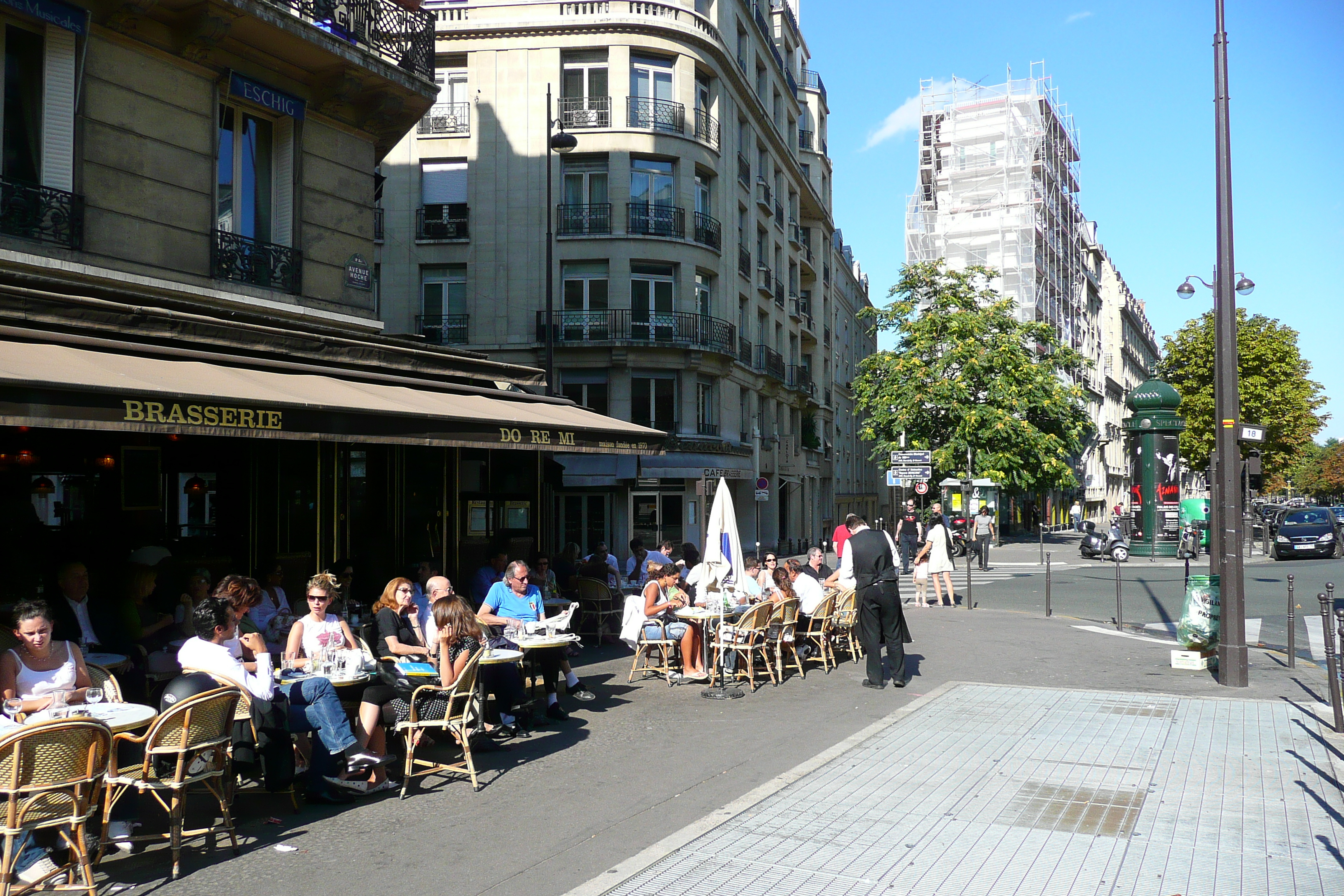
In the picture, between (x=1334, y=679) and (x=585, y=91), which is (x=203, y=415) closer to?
(x=1334, y=679)

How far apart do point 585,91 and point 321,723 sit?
25.9m

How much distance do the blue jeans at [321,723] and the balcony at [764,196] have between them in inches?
1231

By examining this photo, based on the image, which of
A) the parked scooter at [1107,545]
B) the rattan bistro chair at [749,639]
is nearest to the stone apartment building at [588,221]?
the parked scooter at [1107,545]

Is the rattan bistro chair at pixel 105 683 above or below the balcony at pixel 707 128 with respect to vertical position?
below

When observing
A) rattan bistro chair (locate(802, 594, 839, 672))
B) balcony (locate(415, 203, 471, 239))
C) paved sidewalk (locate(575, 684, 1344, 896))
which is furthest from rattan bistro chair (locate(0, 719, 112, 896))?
balcony (locate(415, 203, 471, 239))

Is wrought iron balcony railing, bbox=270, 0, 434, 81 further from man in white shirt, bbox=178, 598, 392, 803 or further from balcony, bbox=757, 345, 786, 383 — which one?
balcony, bbox=757, 345, 786, 383

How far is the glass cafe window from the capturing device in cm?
1179

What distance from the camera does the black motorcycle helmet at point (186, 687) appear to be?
18.8 ft

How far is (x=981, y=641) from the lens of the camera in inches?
533

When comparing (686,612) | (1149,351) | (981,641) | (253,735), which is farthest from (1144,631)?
(1149,351)

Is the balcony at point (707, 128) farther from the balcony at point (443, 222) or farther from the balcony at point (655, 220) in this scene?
the balcony at point (443, 222)

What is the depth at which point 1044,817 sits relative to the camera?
5.76 metres

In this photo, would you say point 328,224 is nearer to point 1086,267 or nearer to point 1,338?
point 1,338

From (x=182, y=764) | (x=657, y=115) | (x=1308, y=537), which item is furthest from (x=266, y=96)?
(x=1308, y=537)
